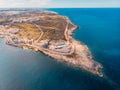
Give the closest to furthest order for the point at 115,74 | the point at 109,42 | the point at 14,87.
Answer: the point at 14,87
the point at 115,74
the point at 109,42

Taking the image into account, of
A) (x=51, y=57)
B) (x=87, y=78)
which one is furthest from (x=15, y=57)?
(x=87, y=78)

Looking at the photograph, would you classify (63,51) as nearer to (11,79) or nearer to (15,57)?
(15,57)

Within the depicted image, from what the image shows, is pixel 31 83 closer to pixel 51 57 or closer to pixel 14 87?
pixel 14 87

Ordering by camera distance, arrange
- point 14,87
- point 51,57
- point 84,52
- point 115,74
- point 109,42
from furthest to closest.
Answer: point 109,42, point 84,52, point 51,57, point 115,74, point 14,87

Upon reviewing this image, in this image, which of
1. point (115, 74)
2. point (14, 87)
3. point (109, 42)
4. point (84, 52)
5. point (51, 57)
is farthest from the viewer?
point (109, 42)

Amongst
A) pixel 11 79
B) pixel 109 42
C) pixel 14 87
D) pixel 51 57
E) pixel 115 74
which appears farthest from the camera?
pixel 109 42

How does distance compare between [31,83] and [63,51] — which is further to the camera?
[63,51]

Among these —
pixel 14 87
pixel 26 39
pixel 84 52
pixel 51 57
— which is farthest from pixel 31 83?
pixel 26 39

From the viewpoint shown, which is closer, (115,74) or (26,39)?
(115,74)
